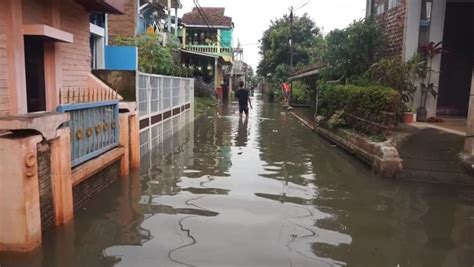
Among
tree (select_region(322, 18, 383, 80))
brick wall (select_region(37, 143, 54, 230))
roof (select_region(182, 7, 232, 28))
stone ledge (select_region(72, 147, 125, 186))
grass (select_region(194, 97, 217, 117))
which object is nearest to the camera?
brick wall (select_region(37, 143, 54, 230))

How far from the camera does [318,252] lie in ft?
15.6

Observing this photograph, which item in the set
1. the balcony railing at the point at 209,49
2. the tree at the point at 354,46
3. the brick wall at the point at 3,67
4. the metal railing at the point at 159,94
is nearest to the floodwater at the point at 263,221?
the metal railing at the point at 159,94

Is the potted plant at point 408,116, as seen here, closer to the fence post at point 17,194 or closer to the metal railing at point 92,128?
the metal railing at point 92,128

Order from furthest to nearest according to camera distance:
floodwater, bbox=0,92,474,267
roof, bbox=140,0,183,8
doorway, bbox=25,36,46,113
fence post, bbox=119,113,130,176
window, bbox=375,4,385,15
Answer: roof, bbox=140,0,183,8 < window, bbox=375,4,385,15 < fence post, bbox=119,113,130,176 < doorway, bbox=25,36,46,113 < floodwater, bbox=0,92,474,267

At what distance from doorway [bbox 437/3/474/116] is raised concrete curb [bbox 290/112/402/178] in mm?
4882

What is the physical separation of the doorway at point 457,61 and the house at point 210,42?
1986 cm

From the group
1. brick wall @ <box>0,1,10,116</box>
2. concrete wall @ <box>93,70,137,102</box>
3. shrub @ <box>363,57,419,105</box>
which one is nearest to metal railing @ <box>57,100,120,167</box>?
brick wall @ <box>0,1,10,116</box>

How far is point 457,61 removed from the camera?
14.8 metres

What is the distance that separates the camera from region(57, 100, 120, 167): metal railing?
5948 mm

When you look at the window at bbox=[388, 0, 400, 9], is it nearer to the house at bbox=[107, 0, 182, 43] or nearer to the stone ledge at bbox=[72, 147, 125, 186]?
the house at bbox=[107, 0, 182, 43]

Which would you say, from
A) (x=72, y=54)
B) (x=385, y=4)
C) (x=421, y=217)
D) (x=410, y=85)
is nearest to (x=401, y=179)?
(x=421, y=217)

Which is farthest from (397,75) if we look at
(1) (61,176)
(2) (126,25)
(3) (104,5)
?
(2) (126,25)

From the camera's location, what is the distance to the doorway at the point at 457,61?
48.3 feet

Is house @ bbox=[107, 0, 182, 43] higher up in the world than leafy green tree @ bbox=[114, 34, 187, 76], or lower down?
higher up
